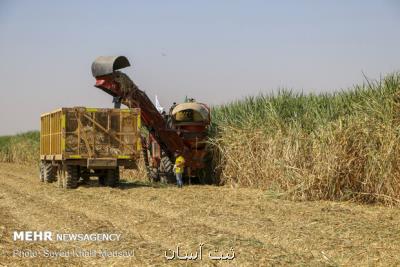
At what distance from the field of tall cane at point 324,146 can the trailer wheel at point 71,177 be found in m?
4.48

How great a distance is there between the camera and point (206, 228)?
9906 millimetres

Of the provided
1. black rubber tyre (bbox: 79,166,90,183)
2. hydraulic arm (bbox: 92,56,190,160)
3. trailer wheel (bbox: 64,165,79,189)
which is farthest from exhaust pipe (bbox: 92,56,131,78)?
black rubber tyre (bbox: 79,166,90,183)

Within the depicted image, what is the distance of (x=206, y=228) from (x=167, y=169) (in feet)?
32.4

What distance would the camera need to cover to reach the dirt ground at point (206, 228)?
7938 millimetres

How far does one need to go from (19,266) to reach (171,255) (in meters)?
1.90

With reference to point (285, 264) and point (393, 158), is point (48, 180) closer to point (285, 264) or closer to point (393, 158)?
point (393, 158)

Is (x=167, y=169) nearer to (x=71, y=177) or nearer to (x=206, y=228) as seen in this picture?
(x=71, y=177)

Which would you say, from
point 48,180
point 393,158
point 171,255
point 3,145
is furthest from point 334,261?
point 3,145

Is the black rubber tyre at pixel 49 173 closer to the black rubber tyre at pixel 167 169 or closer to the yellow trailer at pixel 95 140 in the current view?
the yellow trailer at pixel 95 140

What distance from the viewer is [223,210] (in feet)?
40.6

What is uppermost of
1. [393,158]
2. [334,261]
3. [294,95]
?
[294,95]

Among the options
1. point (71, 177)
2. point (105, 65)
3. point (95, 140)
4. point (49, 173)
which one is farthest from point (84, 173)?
point (105, 65)

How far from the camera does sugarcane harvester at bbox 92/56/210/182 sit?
18281 millimetres

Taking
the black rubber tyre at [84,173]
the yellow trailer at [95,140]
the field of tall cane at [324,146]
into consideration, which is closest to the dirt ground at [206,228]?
the field of tall cane at [324,146]
